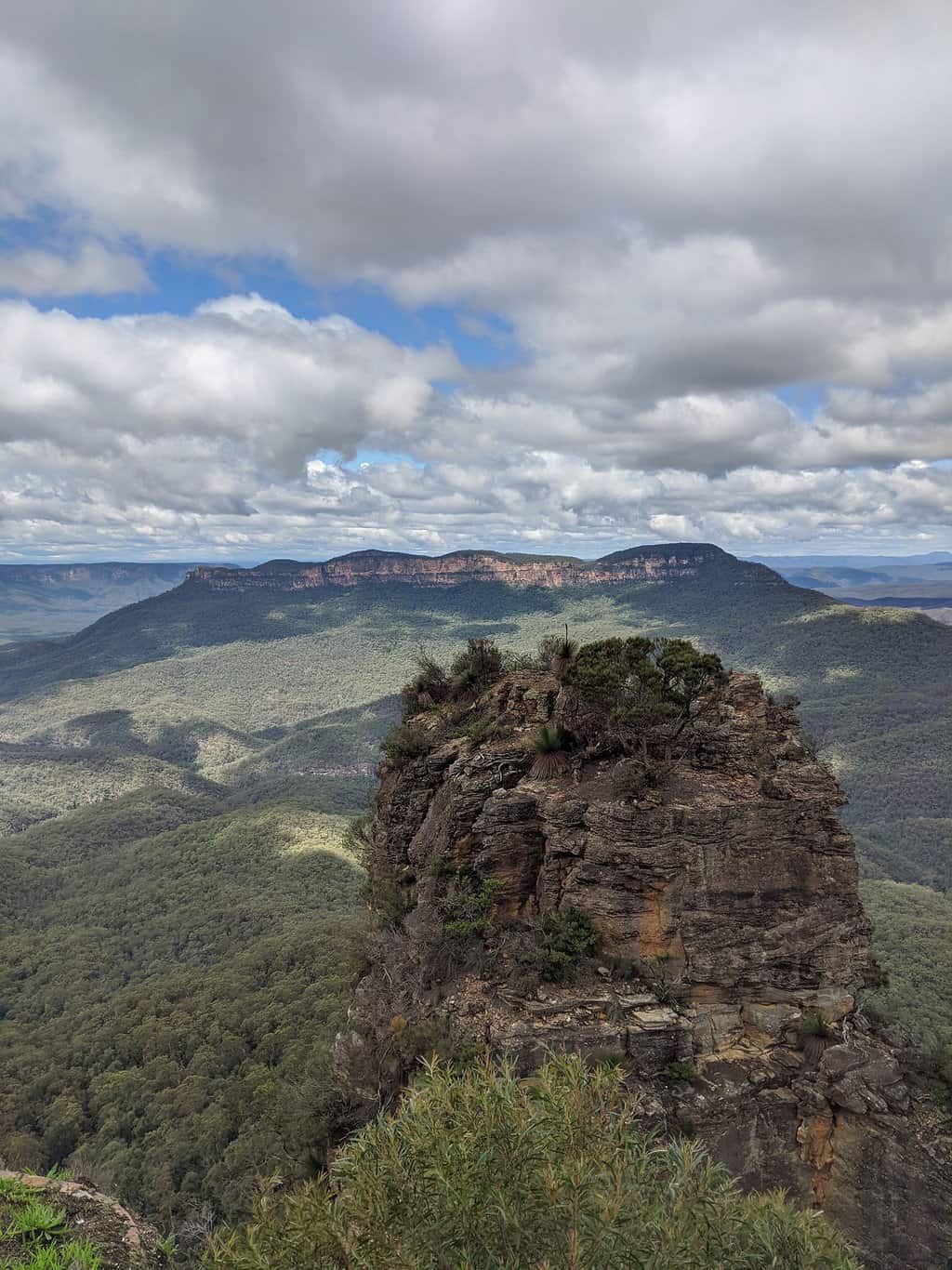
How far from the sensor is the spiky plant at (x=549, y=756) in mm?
21094

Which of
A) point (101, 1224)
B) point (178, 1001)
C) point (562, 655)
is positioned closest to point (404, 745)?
point (562, 655)

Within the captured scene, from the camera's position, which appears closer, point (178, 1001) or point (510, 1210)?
point (510, 1210)

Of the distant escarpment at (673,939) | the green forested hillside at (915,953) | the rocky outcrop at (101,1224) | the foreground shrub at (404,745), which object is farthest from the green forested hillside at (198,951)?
the foreground shrub at (404,745)

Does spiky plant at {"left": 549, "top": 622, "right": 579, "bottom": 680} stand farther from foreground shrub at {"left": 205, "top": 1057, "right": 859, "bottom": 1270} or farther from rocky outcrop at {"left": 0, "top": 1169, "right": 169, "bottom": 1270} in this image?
rocky outcrop at {"left": 0, "top": 1169, "right": 169, "bottom": 1270}

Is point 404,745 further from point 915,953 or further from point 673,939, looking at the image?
point 915,953

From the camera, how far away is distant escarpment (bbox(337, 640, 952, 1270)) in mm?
15664

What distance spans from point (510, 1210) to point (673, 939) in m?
13.0

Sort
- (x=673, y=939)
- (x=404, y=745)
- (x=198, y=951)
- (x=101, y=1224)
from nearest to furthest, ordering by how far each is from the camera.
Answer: (x=101, y=1224)
(x=673, y=939)
(x=404, y=745)
(x=198, y=951)

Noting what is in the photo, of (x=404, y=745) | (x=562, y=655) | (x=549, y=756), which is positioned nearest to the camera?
(x=549, y=756)

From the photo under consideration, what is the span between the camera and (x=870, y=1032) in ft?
57.5

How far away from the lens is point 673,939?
58.9ft

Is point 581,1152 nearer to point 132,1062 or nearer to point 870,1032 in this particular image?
point 870,1032

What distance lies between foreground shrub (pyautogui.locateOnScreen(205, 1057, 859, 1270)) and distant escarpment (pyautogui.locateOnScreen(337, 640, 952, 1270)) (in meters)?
9.15

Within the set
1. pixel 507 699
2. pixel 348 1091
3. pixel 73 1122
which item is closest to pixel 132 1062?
pixel 73 1122
